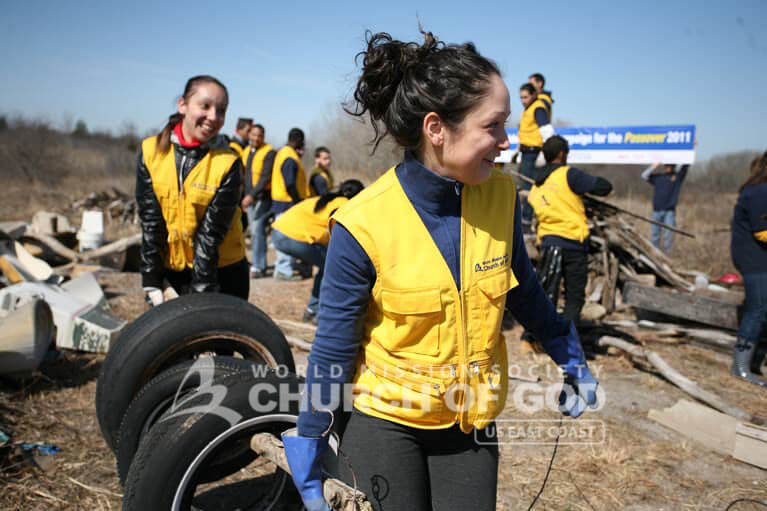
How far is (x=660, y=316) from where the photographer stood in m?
6.93

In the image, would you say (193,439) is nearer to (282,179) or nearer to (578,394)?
(578,394)

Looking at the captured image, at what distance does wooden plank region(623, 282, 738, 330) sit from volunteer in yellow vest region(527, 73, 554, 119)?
293 centimetres

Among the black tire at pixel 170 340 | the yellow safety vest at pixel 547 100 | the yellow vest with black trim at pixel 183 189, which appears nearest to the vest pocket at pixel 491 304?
the black tire at pixel 170 340

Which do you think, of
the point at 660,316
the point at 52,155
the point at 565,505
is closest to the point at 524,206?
the point at 660,316

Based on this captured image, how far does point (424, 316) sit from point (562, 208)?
4251mm

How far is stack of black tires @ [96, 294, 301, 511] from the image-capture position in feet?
7.13

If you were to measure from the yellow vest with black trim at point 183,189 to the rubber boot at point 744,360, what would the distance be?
492 centimetres

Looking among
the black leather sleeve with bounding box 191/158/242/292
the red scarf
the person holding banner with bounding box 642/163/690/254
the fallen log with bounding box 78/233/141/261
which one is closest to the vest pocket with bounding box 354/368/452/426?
the black leather sleeve with bounding box 191/158/242/292

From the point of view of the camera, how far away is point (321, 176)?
993 cm

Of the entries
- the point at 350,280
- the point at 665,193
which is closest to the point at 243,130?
the point at 665,193

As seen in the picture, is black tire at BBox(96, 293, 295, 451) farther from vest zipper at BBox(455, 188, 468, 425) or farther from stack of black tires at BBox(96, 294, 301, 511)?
vest zipper at BBox(455, 188, 468, 425)

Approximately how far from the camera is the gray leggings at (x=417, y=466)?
1.61 m

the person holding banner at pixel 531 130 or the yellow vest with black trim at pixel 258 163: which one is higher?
the person holding banner at pixel 531 130

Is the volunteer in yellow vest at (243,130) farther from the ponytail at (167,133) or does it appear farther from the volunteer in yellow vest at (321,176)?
the ponytail at (167,133)
